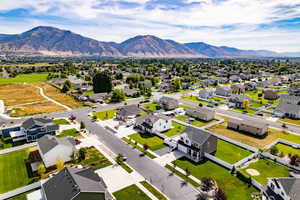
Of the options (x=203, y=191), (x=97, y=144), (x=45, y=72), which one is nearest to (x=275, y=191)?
(x=203, y=191)

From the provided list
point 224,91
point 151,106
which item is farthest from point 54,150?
point 224,91

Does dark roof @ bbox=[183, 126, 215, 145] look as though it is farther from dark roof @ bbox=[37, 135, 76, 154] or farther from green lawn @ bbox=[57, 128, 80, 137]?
green lawn @ bbox=[57, 128, 80, 137]

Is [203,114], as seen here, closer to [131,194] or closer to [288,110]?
[288,110]

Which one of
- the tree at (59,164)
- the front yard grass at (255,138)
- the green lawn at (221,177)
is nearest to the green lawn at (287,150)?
the front yard grass at (255,138)

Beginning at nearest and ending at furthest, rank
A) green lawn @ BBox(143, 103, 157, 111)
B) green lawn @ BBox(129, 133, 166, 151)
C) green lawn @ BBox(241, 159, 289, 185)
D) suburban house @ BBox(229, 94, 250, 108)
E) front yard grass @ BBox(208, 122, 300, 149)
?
green lawn @ BBox(241, 159, 289, 185) → green lawn @ BBox(129, 133, 166, 151) → front yard grass @ BBox(208, 122, 300, 149) → green lawn @ BBox(143, 103, 157, 111) → suburban house @ BBox(229, 94, 250, 108)

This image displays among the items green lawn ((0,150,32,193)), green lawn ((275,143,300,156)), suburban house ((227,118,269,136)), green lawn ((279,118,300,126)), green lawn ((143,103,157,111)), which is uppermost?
suburban house ((227,118,269,136))

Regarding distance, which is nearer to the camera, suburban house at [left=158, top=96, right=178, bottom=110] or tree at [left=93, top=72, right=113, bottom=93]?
suburban house at [left=158, top=96, right=178, bottom=110]

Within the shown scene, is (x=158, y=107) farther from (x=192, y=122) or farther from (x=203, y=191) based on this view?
(x=203, y=191)

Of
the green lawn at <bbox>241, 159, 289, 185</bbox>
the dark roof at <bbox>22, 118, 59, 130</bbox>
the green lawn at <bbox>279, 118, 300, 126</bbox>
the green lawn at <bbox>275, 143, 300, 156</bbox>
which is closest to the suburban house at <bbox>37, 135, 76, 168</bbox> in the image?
the dark roof at <bbox>22, 118, 59, 130</bbox>
